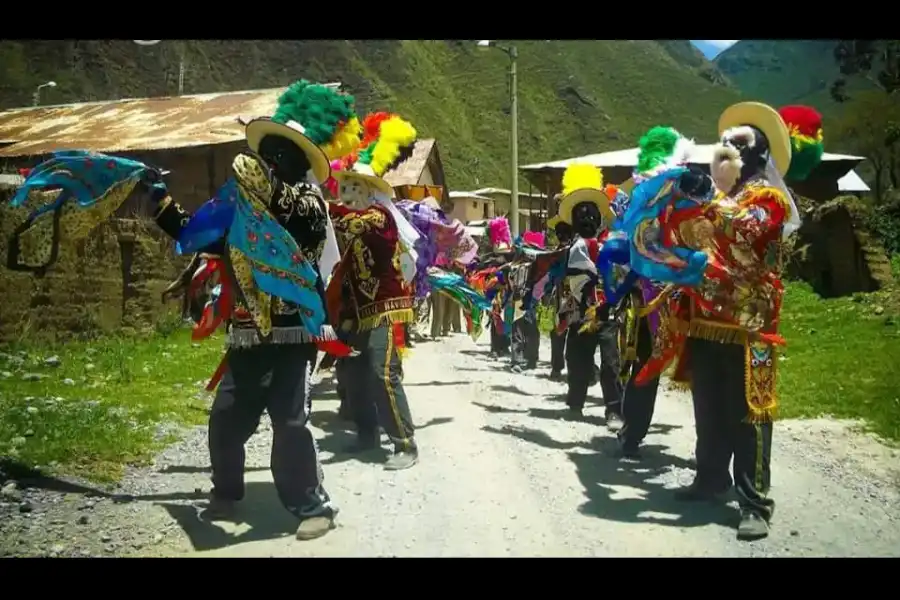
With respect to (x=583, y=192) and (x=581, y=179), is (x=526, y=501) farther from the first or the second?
(x=581, y=179)

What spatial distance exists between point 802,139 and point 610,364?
2791 millimetres

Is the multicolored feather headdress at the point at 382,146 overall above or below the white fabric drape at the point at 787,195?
above

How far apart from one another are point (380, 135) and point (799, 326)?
7.58 m

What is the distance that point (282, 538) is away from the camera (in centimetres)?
400

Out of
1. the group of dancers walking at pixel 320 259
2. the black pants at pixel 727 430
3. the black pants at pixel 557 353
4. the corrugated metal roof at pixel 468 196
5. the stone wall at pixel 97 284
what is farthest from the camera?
the corrugated metal roof at pixel 468 196

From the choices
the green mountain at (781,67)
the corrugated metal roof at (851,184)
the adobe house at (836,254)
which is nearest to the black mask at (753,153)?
the green mountain at (781,67)

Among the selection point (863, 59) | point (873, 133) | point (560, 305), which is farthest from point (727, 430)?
point (873, 133)

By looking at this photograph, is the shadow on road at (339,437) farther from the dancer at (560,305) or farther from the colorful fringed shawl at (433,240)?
the dancer at (560,305)

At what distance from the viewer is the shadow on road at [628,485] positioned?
14.7ft

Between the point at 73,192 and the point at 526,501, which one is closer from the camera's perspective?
the point at 73,192

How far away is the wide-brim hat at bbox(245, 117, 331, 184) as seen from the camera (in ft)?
13.3

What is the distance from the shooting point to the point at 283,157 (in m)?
4.12

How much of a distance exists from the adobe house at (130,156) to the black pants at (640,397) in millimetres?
3989

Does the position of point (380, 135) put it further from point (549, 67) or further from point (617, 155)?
point (549, 67)
